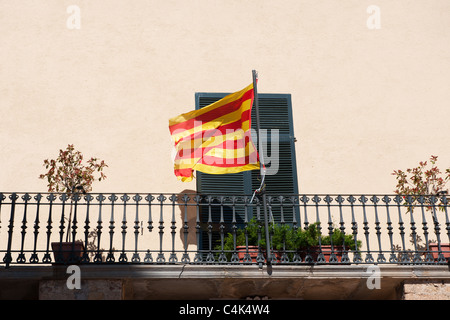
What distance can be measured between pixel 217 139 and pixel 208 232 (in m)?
1.17

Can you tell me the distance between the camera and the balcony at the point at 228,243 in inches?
321

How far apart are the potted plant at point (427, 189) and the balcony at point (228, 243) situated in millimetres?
35

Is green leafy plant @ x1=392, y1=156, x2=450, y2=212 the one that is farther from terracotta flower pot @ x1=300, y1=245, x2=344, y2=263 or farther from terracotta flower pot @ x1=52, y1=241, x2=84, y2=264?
terracotta flower pot @ x1=52, y1=241, x2=84, y2=264

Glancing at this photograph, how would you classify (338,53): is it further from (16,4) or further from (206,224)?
(16,4)

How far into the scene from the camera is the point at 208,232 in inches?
353

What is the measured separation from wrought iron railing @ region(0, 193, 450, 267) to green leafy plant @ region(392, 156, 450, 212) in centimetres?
5

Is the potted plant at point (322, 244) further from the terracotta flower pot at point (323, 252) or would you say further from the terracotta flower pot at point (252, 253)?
the terracotta flower pot at point (252, 253)

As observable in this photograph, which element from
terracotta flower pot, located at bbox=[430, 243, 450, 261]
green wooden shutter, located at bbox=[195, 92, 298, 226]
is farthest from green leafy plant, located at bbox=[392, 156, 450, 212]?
green wooden shutter, located at bbox=[195, 92, 298, 226]

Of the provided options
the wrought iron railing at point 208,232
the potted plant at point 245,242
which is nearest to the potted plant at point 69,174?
the wrought iron railing at point 208,232

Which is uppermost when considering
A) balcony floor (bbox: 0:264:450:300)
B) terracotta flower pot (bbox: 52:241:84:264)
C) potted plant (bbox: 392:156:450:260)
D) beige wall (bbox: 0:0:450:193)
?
beige wall (bbox: 0:0:450:193)

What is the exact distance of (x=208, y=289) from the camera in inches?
337

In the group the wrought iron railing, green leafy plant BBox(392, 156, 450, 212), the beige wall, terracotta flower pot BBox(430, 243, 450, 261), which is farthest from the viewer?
the beige wall

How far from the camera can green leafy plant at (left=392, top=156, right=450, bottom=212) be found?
9.23 meters

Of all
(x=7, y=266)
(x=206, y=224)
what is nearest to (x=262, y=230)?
(x=206, y=224)
